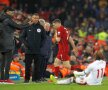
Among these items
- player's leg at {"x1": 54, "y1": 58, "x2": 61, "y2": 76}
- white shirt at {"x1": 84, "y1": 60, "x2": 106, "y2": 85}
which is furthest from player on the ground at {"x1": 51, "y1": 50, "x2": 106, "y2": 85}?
player's leg at {"x1": 54, "y1": 58, "x2": 61, "y2": 76}

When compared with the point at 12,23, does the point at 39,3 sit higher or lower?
higher

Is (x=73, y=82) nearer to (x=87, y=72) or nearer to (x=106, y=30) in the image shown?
(x=87, y=72)

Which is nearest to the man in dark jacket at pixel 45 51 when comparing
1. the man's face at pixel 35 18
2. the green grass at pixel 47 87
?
the man's face at pixel 35 18

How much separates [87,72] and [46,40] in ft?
9.40

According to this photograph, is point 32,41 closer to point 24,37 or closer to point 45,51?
point 24,37

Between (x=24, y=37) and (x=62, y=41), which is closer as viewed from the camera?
→ (x=24, y=37)

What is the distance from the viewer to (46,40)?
21531 mm

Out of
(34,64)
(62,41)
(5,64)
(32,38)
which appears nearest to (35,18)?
(32,38)

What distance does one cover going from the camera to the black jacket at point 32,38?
20.0 m

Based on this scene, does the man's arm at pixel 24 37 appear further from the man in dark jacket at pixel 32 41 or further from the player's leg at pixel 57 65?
the player's leg at pixel 57 65

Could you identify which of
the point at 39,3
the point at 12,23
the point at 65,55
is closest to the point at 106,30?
the point at 39,3

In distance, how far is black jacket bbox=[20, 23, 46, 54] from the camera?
2005 cm

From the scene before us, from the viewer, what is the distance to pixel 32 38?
20.1 m

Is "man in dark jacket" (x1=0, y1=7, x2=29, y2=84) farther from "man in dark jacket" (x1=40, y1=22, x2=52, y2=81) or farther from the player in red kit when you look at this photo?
the player in red kit
